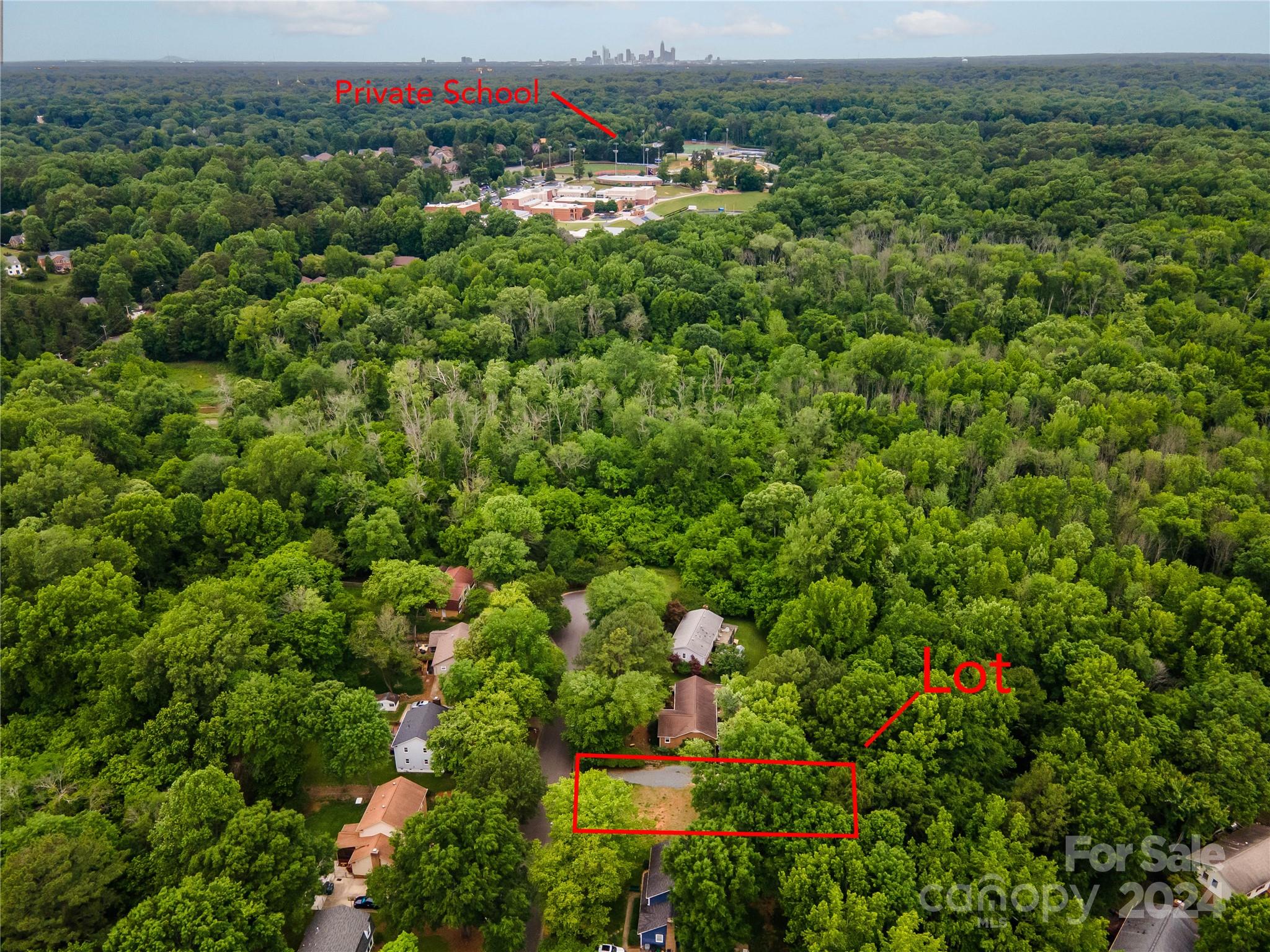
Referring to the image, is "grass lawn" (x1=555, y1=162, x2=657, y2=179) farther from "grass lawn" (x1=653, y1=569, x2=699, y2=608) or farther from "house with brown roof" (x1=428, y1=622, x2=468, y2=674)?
"house with brown roof" (x1=428, y1=622, x2=468, y2=674)

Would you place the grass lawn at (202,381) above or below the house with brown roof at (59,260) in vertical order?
below

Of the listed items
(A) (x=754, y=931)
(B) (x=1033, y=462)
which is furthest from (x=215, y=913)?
(B) (x=1033, y=462)

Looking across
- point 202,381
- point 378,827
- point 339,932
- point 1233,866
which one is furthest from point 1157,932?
point 202,381

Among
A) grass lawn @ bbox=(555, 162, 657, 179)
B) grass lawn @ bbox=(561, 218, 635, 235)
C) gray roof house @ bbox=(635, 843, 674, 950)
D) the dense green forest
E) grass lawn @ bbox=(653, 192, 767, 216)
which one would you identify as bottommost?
gray roof house @ bbox=(635, 843, 674, 950)

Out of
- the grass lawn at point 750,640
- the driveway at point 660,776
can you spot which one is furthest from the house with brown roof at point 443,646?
the grass lawn at point 750,640

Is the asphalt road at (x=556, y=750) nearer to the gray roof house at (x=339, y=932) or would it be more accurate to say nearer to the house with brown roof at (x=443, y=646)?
the house with brown roof at (x=443, y=646)

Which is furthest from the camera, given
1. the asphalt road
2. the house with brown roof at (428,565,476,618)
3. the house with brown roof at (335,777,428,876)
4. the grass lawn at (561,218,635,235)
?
the grass lawn at (561,218,635,235)

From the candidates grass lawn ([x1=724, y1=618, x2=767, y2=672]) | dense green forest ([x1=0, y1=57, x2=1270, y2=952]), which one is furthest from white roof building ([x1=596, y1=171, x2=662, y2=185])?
grass lawn ([x1=724, y1=618, x2=767, y2=672])
